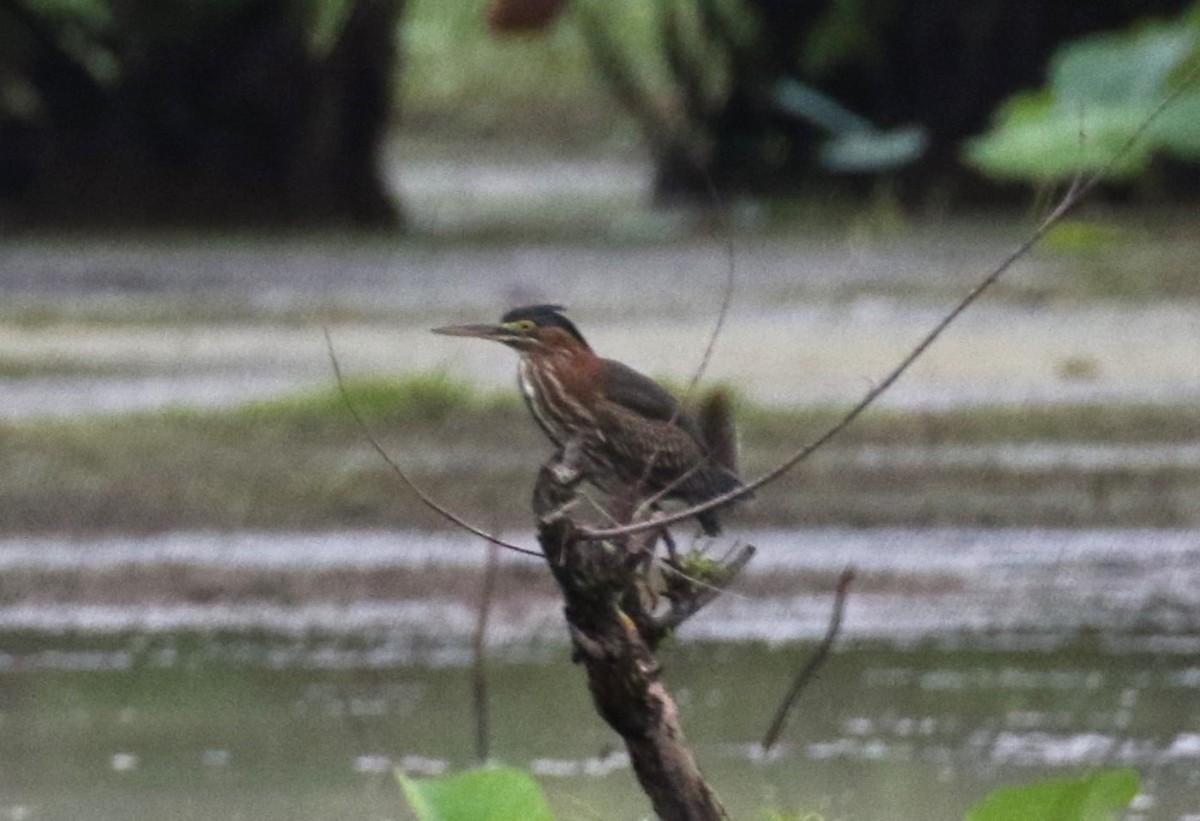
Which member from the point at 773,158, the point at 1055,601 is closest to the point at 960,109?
the point at 773,158

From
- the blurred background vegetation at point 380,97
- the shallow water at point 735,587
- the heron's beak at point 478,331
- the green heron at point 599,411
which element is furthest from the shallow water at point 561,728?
the blurred background vegetation at point 380,97

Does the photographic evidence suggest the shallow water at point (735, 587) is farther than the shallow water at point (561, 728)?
Yes

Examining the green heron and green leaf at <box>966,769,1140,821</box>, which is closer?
green leaf at <box>966,769,1140,821</box>

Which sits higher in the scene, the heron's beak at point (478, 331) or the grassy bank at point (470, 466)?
the heron's beak at point (478, 331)

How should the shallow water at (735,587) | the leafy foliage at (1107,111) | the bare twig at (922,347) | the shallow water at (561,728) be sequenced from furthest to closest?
the leafy foliage at (1107,111)
the shallow water at (735,587)
the shallow water at (561,728)
the bare twig at (922,347)

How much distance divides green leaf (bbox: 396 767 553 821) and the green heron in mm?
976

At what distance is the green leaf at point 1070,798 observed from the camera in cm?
312

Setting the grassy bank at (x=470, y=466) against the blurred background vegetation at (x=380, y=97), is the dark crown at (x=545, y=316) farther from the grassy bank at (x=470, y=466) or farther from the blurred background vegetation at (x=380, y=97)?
the blurred background vegetation at (x=380, y=97)

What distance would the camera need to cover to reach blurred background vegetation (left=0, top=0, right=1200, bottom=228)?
14336mm

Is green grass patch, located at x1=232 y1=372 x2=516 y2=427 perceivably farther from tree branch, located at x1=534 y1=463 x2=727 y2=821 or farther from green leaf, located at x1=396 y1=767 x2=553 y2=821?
green leaf, located at x1=396 y1=767 x2=553 y2=821

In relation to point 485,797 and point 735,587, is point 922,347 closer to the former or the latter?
point 485,797

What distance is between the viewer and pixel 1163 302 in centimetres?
1127

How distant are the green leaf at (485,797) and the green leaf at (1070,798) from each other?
488mm

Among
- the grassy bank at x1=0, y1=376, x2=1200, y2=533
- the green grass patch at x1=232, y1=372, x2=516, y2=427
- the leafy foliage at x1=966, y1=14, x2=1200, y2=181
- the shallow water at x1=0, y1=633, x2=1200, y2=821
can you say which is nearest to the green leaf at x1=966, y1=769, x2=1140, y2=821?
the shallow water at x1=0, y1=633, x2=1200, y2=821
